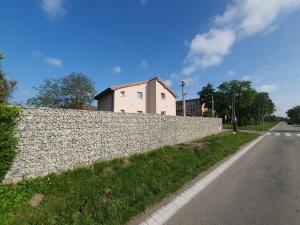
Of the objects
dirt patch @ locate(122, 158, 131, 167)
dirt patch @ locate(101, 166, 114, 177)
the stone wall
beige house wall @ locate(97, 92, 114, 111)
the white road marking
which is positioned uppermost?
beige house wall @ locate(97, 92, 114, 111)

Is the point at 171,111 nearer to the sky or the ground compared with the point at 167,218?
nearer to the sky

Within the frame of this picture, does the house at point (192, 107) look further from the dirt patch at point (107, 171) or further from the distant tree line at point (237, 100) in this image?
the dirt patch at point (107, 171)

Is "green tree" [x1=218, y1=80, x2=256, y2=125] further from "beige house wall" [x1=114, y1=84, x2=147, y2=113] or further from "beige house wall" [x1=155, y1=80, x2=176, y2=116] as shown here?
"beige house wall" [x1=114, y1=84, x2=147, y2=113]

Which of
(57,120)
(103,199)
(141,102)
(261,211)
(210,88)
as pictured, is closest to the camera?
(261,211)

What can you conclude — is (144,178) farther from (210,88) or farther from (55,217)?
(210,88)

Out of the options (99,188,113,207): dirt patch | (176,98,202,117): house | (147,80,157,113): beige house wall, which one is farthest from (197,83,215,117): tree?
(99,188,113,207): dirt patch

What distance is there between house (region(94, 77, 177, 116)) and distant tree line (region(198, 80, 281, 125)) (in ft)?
118

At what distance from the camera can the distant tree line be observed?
193 feet

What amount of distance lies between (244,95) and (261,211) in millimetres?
62236

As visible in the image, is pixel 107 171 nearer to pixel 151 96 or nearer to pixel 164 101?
pixel 151 96

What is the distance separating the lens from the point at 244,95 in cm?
5862

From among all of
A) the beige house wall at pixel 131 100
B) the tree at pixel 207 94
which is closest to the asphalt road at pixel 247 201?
the beige house wall at pixel 131 100

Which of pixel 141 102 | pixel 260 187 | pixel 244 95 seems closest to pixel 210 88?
pixel 244 95

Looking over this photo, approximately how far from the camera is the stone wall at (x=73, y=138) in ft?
17.5
